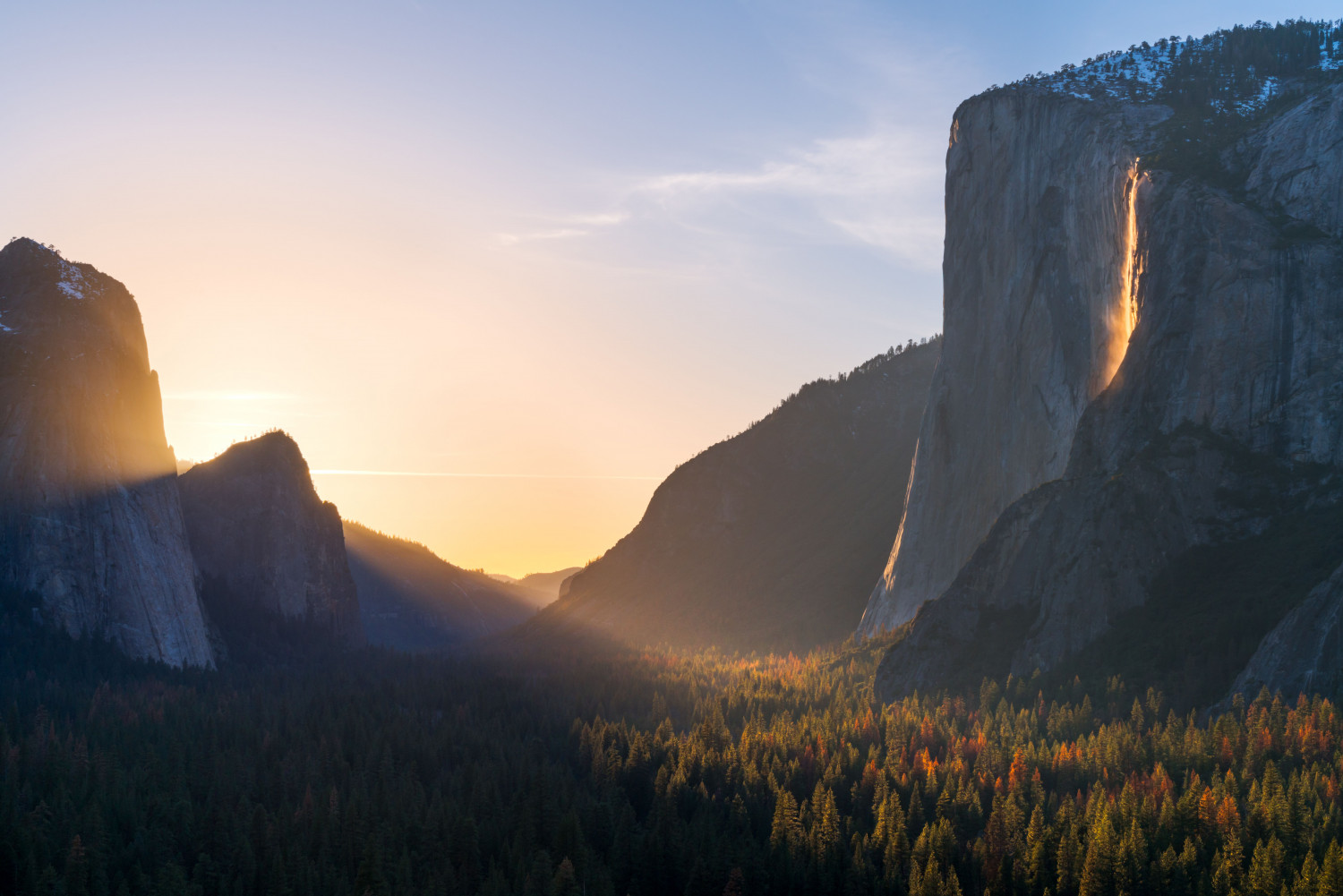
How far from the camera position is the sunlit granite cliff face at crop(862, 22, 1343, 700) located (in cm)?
A: 9119

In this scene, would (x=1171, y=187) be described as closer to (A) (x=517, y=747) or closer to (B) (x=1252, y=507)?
(B) (x=1252, y=507)

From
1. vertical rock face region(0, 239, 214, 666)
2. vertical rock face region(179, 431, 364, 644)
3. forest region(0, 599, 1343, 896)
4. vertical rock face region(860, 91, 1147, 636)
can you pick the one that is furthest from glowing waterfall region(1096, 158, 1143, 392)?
vertical rock face region(179, 431, 364, 644)

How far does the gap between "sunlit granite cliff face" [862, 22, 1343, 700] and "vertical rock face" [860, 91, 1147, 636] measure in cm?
38

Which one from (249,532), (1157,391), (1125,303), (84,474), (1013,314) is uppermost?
(1013,314)

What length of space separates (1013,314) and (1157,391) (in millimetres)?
30975

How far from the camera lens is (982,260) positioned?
472 ft

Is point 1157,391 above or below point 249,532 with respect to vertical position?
above

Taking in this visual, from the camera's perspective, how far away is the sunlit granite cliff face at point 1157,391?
91188 mm

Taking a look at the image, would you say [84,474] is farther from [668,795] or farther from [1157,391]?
[1157,391]

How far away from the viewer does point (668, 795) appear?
8838 centimetres

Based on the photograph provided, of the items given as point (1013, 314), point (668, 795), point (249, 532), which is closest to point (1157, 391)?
point (1013, 314)

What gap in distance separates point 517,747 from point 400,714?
2050 centimetres

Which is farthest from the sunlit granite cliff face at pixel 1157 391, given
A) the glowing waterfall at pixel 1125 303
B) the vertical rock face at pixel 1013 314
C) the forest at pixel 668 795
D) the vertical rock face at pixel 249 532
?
the vertical rock face at pixel 249 532

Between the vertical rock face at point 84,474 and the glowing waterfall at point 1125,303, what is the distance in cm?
11286
